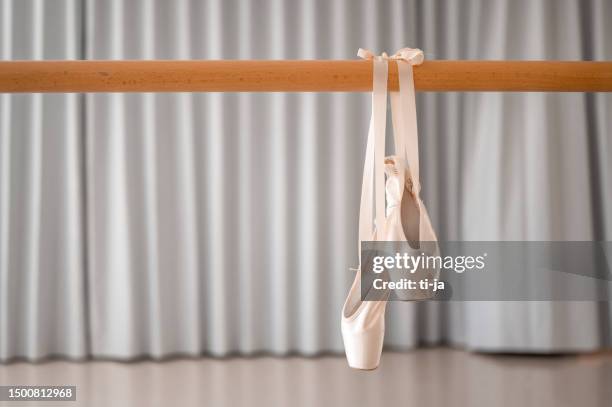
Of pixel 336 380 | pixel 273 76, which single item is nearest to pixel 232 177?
pixel 336 380

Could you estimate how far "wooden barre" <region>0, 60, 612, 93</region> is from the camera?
2.79 ft

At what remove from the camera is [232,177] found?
2459mm

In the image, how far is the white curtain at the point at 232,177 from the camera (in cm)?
234

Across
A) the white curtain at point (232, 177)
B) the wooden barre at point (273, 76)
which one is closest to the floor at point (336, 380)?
the white curtain at point (232, 177)

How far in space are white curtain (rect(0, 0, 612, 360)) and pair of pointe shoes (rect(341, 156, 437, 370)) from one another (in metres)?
1.56

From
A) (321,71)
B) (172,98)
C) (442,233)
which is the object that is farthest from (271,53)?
(321,71)

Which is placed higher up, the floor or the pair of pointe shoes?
the pair of pointe shoes

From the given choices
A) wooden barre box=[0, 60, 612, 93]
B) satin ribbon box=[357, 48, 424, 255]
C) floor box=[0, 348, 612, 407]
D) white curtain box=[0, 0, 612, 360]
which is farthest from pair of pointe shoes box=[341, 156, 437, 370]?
white curtain box=[0, 0, 612, 360]

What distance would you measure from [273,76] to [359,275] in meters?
0.33

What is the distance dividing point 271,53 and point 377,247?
177 cm

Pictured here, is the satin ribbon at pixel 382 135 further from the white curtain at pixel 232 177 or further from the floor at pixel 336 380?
the white curtain at pixel 232 177

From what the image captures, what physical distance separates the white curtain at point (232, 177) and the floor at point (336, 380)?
0.10 metres

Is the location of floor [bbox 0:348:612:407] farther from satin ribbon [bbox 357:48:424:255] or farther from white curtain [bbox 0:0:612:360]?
satin ribbon [bbox 357:48:424:255]

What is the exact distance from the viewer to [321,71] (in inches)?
33.4
